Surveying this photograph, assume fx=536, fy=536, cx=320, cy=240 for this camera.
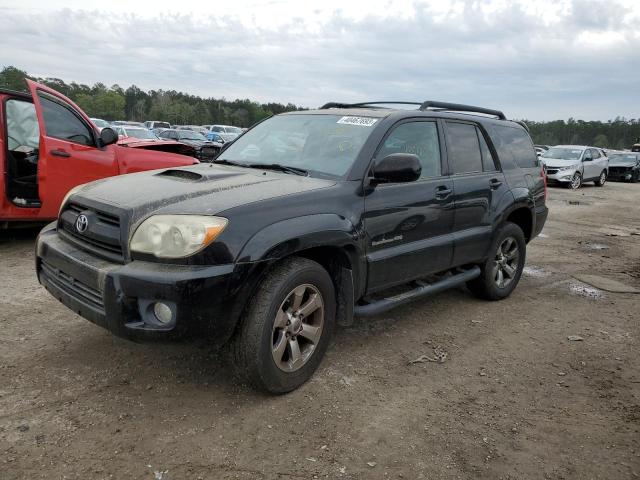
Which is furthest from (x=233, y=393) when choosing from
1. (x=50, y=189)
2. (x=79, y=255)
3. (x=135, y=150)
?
(x=135, y=150)

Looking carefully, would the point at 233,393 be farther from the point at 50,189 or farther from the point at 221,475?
the point at 50,189

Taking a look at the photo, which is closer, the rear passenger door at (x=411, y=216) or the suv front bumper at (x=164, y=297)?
the suv front bumper at (x=164, y=297)

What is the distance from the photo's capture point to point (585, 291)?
593cm

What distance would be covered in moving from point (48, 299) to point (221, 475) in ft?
9.38

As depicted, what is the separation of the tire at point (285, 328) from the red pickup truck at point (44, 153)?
4.02m

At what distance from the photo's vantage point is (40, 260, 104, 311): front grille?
2.90 m

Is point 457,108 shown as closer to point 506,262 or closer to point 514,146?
point 514,146

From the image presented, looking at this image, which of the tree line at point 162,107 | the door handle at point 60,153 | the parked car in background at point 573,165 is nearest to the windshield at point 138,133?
the parked car in background at point 573,165

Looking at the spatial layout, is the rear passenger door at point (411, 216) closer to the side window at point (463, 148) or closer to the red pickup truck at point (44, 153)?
the side window at point (463, 148)

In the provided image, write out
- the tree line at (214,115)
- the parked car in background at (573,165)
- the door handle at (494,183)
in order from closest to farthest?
the door handle at (494,183) < the parked car in background at (573,165) < the tree line at (214,115)

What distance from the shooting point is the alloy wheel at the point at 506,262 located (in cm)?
522

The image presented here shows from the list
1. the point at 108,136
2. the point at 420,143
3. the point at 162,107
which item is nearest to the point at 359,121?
the point at 420,143

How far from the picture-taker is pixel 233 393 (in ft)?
10.5

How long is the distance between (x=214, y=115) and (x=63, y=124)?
88.4 m
